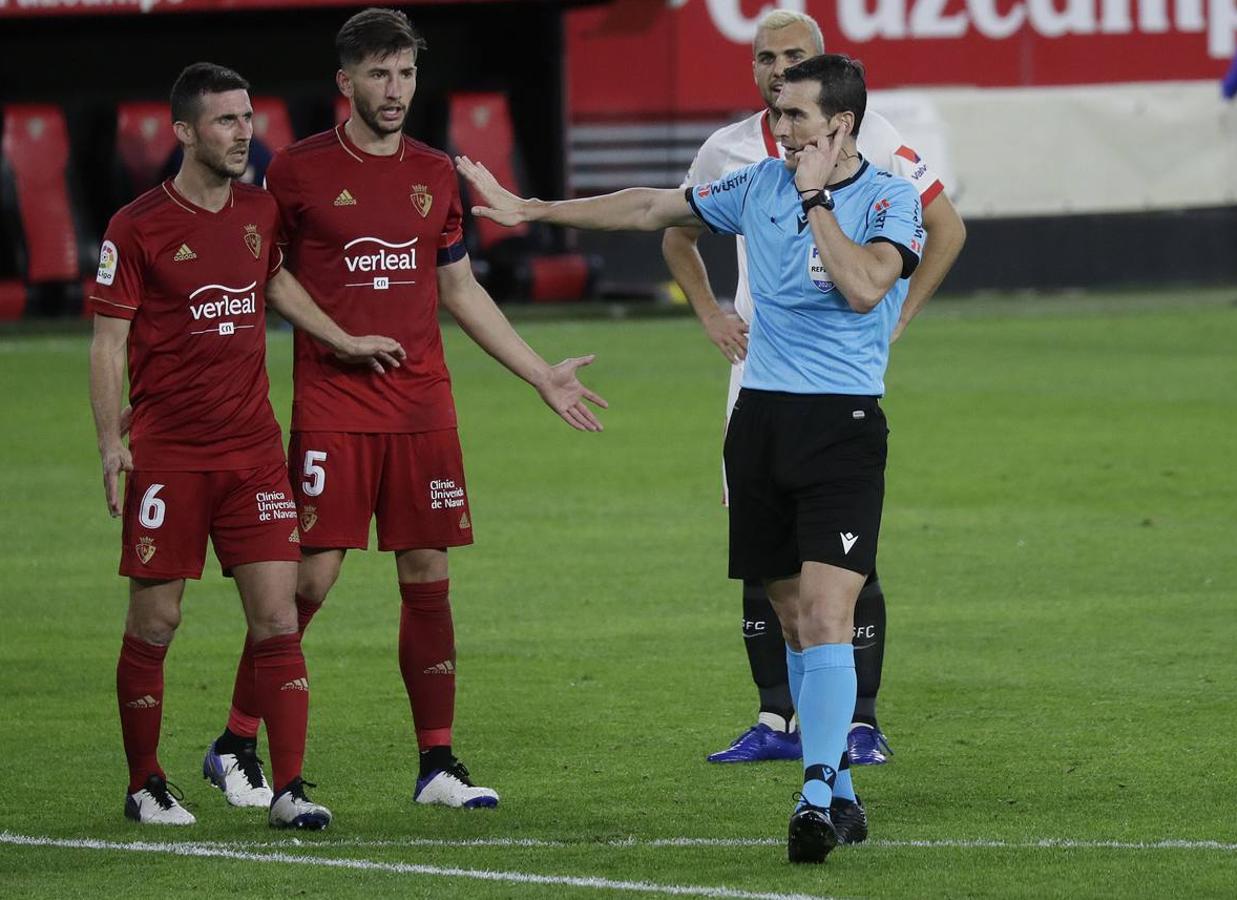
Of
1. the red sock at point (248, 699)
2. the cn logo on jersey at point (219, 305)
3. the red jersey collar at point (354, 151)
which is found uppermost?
the red jersey collar at point (354, 151)

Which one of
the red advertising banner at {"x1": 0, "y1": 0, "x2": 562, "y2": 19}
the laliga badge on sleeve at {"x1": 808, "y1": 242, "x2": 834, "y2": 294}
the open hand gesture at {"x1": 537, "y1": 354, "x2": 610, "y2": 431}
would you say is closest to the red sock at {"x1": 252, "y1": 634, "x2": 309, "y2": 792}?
the open hand gesture at {"x1": 537, "y1": 354, "x2": 610, "y2": 431}

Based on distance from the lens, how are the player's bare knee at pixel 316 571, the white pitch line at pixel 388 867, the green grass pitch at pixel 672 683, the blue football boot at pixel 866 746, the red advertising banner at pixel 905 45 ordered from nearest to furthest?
the white pitch line at pixel 388 867 < the green grass pitch at pixel 672 683 < the player's bare knee at pixel 316 571 < the blue football boot at pixel 866 746 < the red advertising banner at pixel 905 45

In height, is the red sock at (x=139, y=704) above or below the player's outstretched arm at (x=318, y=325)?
below

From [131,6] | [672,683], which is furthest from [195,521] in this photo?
[131,6]

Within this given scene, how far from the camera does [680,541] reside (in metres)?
12.0

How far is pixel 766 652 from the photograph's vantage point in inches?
301

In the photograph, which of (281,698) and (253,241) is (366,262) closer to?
(253,241)

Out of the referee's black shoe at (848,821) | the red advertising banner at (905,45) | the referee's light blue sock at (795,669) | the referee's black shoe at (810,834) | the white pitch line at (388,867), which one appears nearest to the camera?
the white pitch line at (388,867)

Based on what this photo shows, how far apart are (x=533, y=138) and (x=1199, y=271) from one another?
845 cm

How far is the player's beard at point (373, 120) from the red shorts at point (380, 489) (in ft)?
2.83

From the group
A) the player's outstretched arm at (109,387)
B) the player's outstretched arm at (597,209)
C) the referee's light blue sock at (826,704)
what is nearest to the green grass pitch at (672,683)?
the referee's light blue sock at (826,704)

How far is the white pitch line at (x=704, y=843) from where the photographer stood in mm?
6078

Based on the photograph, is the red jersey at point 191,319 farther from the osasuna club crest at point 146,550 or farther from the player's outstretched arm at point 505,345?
the player's outstretched arm at point 505,345

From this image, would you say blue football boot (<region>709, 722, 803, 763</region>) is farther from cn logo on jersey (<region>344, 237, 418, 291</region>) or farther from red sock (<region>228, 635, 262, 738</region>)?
cn logo on jersey (<region>344, 237, 418, 291</region>)
